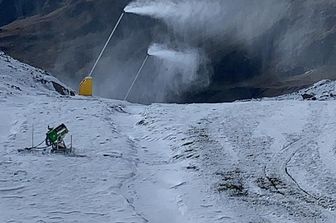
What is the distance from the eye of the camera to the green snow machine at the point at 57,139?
12664mm

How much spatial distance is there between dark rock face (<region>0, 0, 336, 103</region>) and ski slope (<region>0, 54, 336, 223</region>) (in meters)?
19.9

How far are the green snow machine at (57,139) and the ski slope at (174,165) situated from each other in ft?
1.03

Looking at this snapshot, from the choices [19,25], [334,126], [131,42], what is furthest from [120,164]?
[19,25]

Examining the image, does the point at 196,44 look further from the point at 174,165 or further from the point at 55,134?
the point at 174,165

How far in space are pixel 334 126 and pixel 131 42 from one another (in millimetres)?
36676

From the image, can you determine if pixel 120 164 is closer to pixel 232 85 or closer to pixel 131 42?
pixel 232 85

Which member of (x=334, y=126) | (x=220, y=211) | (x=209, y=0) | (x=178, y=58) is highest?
(x=209, y=0)

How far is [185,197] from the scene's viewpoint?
33.7ft

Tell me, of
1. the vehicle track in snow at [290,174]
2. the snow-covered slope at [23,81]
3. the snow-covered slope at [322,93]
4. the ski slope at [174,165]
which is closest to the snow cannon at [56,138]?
the ski slope at [174,165]

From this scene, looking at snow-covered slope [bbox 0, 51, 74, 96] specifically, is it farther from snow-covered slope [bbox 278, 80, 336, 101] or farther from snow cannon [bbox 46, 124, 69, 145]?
snow-covered slope [bbox 278, 80, 336, 101]

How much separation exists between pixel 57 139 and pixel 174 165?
7.89ft

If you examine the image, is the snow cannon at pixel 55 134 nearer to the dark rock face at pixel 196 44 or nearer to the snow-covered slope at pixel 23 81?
the snow-covered slope at pixel 23 81

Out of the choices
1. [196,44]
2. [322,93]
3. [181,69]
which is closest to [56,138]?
[322,93]

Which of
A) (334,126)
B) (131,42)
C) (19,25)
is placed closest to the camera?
(334,126)
